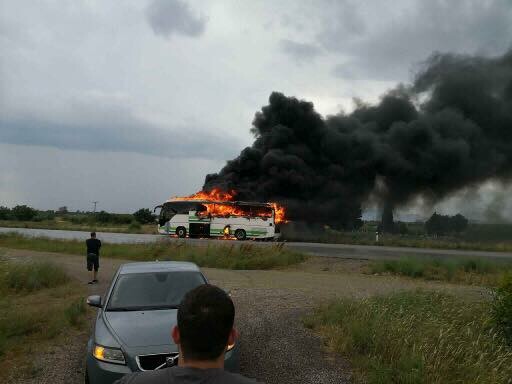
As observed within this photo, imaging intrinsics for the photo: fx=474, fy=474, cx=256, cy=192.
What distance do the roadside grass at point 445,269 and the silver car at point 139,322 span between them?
1249 cm

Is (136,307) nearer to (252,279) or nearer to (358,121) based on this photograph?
(252,279)

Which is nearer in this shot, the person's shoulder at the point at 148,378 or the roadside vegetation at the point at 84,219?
the person's shoulder at the point at 148,378

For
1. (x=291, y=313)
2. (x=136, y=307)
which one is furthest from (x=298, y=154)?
(x=136, y=307)

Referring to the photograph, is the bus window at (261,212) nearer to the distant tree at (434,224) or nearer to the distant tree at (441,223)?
the distant tree at (441,223)

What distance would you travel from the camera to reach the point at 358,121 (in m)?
52.6

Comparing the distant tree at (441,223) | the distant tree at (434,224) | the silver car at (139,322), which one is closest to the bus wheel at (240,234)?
the silver car at (139,322)

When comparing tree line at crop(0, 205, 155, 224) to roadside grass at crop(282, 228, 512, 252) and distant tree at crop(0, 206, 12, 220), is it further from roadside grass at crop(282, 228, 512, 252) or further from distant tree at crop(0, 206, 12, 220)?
roadside grass at crop(282, 228, 512, 252)

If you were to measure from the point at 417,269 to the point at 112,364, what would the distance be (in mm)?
14663

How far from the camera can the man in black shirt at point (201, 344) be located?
1.74m

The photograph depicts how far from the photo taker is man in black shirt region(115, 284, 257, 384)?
5.72ft

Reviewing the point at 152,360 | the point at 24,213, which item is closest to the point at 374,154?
the point at 152,360

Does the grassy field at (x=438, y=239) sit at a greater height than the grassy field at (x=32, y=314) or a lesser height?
greater

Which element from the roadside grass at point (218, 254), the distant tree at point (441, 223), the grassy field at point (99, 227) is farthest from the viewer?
the distant tree at point (441, 223)

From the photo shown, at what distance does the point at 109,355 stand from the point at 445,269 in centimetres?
1523
